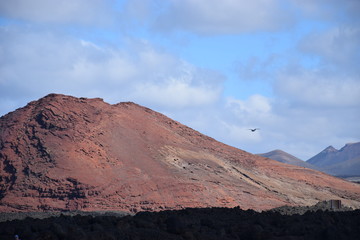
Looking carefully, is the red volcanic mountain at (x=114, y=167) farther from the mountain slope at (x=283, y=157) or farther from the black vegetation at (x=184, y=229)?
the mountain slope at (x=283, y=157)

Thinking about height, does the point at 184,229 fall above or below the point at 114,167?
below

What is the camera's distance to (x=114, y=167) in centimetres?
4281

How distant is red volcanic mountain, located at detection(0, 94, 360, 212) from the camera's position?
39.7m

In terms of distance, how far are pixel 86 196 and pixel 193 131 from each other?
21179 mm

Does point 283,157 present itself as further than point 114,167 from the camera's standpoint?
Yes

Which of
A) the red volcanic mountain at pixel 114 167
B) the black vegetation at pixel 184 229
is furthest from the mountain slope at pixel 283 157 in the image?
the black vegetation at pixel 184 229

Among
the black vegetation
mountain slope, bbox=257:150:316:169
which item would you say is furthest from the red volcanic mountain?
mountain slope, bbox=257:150:316:169

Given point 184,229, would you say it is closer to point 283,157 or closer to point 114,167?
point 114,167

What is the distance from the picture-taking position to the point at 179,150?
164ft

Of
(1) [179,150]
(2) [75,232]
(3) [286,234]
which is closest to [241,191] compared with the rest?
(1) [179,150]

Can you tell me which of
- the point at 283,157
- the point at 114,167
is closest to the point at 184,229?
the point at 114,167

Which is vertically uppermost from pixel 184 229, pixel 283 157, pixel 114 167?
pixel 283 157

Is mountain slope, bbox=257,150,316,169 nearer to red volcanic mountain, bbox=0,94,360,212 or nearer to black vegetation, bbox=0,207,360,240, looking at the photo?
red volcanic mountain, bbox=0,94,360,212

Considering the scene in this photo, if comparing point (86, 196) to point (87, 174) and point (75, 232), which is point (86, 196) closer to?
point (87, 174)
